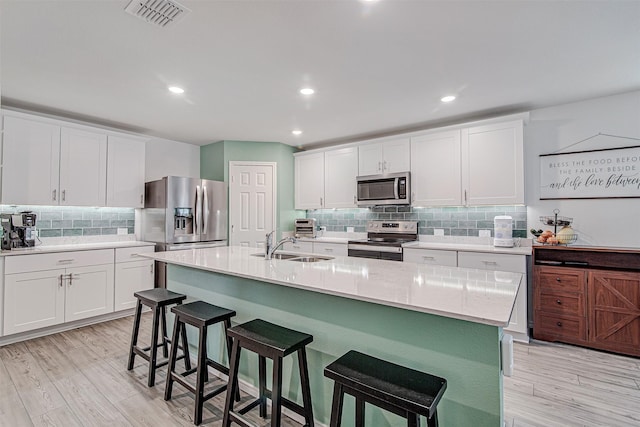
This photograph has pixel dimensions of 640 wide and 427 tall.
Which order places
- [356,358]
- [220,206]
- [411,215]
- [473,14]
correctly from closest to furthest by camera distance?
[356,358] < [473,14] < [411,215] < [220,206]

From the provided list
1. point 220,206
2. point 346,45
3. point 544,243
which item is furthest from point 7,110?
point 544,243

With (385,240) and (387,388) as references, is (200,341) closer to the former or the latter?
(387,388)

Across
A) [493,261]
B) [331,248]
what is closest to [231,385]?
[493,261]

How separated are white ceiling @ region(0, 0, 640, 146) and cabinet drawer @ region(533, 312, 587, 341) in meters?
2.18

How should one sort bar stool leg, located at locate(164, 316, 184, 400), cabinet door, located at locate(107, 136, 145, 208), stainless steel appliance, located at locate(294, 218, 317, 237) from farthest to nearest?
stainless steel appliance, located at locate(294, 218, 317, 237)
cabinet door, located at locate(107, 136, 145, 208)
bar stool leg, located at locate(164, 316, 184, 400)

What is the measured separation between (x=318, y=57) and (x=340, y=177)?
8.01ft

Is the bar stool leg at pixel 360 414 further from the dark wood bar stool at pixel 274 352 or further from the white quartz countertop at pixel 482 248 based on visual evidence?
the white quartz countertop at pixel 482 248

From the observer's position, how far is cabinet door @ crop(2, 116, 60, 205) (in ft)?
10.6

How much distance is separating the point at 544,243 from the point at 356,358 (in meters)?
2.78

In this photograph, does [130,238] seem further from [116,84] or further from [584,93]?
[584,93]

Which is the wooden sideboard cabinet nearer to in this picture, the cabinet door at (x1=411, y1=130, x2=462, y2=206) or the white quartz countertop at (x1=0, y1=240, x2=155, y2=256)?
the cabinet door at (x1=411, y1=130, x2=462, y2=206)

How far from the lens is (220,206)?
15.4 feet

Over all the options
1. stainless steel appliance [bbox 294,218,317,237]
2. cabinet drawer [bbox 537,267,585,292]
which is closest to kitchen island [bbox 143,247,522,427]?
cabinet drawer [bbox 537,267,585,292]

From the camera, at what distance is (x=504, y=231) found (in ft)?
11.1
